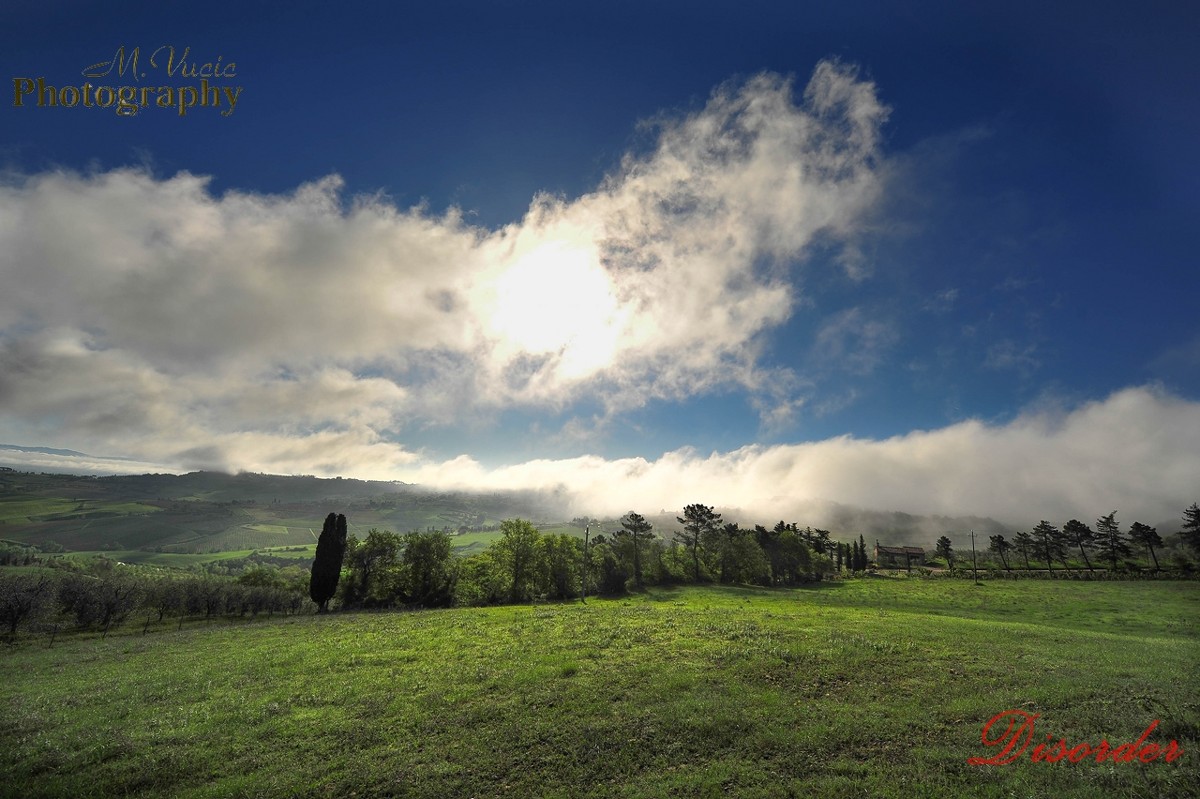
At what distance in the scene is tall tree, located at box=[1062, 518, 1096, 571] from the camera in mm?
120312

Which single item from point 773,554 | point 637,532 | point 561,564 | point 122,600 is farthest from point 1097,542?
point 122,600

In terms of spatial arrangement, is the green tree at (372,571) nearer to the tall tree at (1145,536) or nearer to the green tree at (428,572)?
the green tree at (428,572)

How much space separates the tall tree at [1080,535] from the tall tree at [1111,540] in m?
1.58

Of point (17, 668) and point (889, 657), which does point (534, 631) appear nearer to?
point (889, 657)

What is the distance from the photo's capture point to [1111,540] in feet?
382

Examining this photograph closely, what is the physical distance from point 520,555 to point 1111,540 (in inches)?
5994

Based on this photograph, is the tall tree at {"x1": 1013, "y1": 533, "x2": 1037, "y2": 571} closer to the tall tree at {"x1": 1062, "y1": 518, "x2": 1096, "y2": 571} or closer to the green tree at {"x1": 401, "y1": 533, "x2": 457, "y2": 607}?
the tall tree at {"x1": 1062, "y1": 518, "x2": 1096, "y2": 571}

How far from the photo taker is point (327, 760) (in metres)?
16.4

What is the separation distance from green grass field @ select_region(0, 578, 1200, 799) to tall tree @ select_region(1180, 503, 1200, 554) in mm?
106717

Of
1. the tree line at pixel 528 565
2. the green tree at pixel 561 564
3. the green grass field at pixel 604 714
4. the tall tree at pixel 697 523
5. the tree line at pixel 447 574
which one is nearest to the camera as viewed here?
the green grass field at pixel 604 714

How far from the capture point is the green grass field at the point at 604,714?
14.8 meters

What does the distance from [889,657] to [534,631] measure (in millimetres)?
24330
